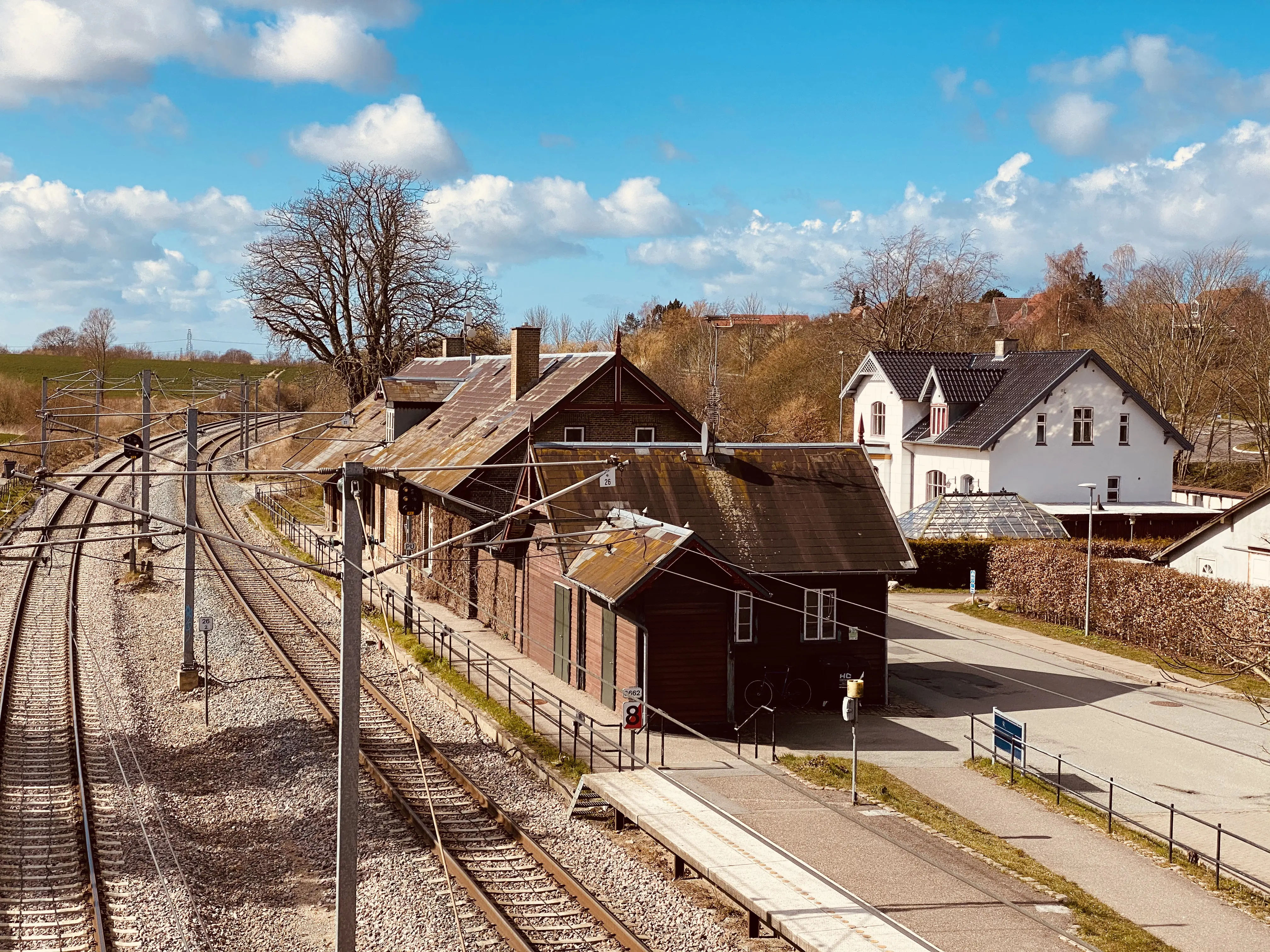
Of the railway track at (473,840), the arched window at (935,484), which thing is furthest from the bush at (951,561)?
the railway track at (473,840)

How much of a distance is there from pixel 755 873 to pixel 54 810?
10.3 m

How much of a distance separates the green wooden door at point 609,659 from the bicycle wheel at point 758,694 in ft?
8.41

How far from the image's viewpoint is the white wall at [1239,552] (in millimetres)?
29192

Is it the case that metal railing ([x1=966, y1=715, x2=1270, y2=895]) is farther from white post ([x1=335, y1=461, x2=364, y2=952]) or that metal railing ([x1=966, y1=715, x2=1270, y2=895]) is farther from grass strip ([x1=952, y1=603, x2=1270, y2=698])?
white post ([x1=335, y1=461, x2=364, y2=952])

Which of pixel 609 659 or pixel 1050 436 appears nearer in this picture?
pixel 609 659

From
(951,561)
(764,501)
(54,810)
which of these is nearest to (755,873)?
(54,810)

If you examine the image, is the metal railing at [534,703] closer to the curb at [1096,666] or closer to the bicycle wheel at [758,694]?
the bicycle wheel at [758,694]

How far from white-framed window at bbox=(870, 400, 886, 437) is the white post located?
46674 mm

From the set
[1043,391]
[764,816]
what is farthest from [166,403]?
[764,816]

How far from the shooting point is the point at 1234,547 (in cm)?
3011

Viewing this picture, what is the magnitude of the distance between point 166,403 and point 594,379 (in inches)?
2270

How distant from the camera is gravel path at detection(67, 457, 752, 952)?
1334 centimetres

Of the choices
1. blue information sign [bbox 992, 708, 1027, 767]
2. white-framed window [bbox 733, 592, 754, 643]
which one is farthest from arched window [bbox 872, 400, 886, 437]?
blue information sign [bbox 992, 708, 1027, 767]

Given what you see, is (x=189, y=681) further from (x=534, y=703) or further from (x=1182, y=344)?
(x=1182, y=344)
